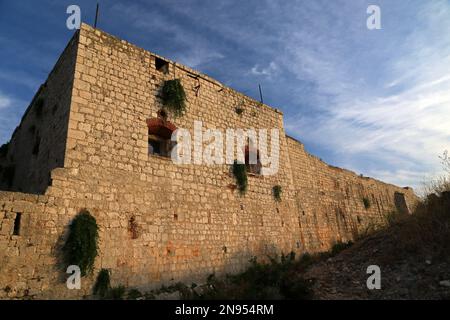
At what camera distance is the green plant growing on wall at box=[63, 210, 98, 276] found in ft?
20.9

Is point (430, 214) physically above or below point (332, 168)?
below

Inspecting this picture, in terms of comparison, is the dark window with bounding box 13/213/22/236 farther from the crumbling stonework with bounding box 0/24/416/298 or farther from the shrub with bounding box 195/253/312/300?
the shrub with bounding box 195/253/312/300

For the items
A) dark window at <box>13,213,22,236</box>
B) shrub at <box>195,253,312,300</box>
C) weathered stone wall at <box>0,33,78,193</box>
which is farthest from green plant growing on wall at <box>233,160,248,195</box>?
dark window at <box>13,213,22,236</box>

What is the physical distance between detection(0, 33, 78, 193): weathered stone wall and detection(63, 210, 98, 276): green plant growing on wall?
137cm

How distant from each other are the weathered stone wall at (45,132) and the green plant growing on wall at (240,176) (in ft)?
18.1

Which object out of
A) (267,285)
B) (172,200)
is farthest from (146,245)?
(267,285)

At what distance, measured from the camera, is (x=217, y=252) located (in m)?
9.27

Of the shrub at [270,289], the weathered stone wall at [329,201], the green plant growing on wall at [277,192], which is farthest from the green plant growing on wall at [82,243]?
the weathered stone wall at [329,201]

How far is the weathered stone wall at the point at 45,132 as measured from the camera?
7723 mm

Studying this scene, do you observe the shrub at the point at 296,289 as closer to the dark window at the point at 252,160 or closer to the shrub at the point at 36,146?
the dark window at the point at 252,160

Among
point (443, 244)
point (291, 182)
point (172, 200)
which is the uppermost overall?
point (291, 182)

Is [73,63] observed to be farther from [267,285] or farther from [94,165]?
[267,285]

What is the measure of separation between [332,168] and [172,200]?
469 inches

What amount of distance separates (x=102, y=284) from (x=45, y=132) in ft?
15.8
